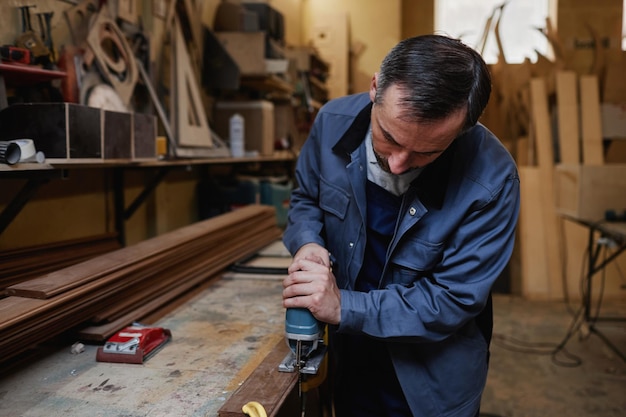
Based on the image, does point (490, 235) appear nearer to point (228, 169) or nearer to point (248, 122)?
point (248, 122)

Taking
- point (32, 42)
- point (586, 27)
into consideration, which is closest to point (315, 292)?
point (32, 42)

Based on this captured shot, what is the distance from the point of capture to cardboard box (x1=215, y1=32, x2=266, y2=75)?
3398 millimetres

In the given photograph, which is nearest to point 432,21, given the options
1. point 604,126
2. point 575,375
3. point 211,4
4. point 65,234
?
point 604,126

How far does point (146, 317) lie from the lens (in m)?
1.67

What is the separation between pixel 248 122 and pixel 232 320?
6.63 ft

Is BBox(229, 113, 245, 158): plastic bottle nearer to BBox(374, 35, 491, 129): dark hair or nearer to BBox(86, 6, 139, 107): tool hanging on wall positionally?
BBox(86, 6, 139, 107): tool hanging on wall

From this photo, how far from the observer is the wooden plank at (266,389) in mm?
1076

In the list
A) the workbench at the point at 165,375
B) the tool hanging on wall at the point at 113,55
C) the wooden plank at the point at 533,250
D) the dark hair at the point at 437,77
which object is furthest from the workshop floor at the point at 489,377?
the tool hanging on wall at the point at 113,55

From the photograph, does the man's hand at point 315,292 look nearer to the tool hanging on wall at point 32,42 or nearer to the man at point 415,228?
the man at point 415,228

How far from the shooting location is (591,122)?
16.2 feet

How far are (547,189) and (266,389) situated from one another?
4.38 m

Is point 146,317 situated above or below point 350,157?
below

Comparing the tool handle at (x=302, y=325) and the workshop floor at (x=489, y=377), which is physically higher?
the tool handle at (x=302, y=325)

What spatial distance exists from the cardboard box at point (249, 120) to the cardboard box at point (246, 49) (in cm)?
21
